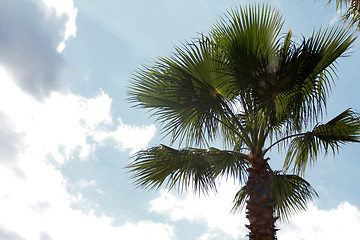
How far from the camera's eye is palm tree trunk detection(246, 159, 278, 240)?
5.36 m

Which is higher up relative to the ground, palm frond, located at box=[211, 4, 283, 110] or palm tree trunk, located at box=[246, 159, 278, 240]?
palm frond, located at box=[211, 4, 283, 110]

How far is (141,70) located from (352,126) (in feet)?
13.5

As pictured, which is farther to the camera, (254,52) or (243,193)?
(243,193)

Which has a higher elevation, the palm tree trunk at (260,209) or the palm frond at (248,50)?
the palm frond at (248,50)

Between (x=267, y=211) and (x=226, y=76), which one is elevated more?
(x=226, y=76)

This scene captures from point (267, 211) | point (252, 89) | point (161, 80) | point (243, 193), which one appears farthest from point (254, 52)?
point (243, 193)

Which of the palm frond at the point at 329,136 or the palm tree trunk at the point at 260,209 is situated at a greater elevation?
the palm frond at the point at 329,136

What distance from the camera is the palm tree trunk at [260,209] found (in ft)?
17.6

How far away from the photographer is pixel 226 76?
6.08 metres

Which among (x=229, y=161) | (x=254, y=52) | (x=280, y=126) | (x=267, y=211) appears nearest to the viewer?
(x=267, y=211)

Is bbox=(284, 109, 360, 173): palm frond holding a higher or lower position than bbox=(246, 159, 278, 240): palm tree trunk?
higher

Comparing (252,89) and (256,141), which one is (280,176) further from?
(252,89)

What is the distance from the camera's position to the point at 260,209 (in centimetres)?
545

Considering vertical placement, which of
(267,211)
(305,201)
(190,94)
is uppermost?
(190,94)
